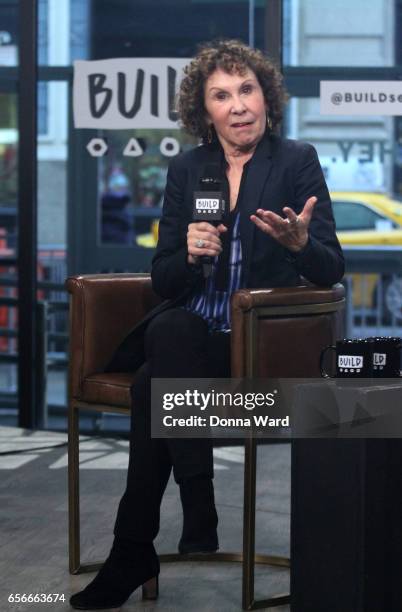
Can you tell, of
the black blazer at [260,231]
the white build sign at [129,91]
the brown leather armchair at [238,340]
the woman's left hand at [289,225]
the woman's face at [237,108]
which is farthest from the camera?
the white build sign at [129,91]

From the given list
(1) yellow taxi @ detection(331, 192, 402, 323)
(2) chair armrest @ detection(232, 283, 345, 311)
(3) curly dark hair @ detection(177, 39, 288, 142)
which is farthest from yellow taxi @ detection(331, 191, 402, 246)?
(2) chair armrest @ detection(232, 283, 345, 311)

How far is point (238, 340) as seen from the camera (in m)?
2.99

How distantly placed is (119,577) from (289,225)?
2.90 ft

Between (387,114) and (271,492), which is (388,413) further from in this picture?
(387,114)

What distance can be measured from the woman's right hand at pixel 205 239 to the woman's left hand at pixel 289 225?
10 centimetres

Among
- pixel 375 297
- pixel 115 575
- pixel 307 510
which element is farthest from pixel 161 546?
pixel 375 297

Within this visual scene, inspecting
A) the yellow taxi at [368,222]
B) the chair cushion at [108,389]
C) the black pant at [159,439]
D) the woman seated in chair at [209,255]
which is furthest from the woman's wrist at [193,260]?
the yellow taxi at [368,222]

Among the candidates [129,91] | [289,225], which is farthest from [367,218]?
[289,225]

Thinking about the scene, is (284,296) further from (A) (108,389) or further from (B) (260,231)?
(A) (108,389)

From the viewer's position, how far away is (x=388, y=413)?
271 cm

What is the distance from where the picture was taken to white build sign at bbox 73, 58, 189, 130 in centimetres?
523

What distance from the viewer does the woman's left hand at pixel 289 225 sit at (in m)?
2.90

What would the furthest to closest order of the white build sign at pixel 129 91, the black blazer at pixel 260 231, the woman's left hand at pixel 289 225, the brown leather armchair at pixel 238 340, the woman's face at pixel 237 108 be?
the white build sign at pixel 129 91 → the woman's face at pixel 237 108 → the black blazer at pixel 260 231 → the brown leather armchair at pixel 238 340 → the woman's left hand at pixel 289 225

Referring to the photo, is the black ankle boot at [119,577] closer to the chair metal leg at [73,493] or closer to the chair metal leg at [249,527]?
the chair metal leg at [249,527]
